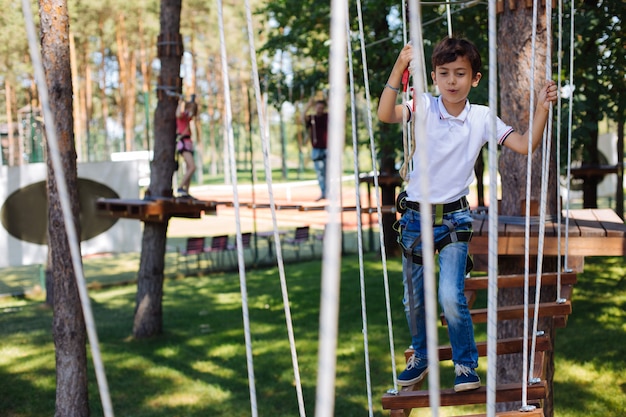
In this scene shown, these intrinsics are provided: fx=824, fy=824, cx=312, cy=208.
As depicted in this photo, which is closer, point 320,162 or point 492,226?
point 492,226

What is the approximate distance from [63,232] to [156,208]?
3704mm

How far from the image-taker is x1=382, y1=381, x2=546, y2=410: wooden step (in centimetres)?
280

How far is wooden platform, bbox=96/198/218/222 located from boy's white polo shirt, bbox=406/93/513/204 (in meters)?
6.23

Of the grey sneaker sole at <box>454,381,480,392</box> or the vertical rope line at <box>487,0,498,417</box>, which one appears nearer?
the vertical rope line at <box>487,0,498,417</box>

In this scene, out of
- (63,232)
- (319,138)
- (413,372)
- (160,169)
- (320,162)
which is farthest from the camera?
(320,162)

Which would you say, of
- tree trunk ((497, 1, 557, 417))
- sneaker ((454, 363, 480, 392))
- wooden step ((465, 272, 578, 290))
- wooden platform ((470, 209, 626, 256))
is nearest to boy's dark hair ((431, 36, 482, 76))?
sneaker ((454, 363, 480, 392))

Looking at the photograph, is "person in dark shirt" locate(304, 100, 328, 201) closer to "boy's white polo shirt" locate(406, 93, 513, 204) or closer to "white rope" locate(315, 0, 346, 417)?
"boy's white polo shirt" locate(406, 93, 513, 204)

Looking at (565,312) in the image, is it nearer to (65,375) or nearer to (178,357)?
(65,375)

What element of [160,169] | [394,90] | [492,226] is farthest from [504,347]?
[160,169]

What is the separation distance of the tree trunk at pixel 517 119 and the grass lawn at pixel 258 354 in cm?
131

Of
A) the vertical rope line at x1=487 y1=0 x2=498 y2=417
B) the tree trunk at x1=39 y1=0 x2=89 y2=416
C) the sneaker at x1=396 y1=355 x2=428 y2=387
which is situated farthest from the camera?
the tree trunk at x1=39 y1=0 x2=89 y2=416

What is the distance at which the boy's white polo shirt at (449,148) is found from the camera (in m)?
2.86

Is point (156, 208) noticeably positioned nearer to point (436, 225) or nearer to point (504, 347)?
point (504, 347)

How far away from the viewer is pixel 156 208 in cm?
888
